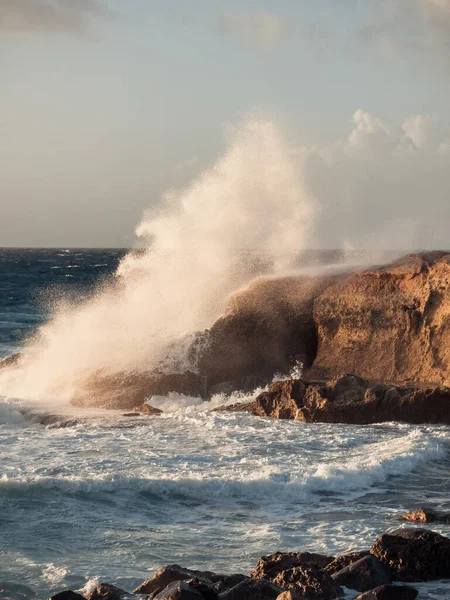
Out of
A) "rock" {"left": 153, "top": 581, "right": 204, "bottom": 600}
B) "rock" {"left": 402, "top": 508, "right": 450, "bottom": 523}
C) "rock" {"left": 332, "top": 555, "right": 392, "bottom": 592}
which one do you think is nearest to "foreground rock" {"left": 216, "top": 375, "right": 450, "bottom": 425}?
"rock" {"left": 402, "top": 508, "right": 450, "bottom": 523}

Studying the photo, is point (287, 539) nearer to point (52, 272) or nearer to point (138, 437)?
point (138, 437)

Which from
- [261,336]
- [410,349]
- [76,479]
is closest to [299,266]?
[261,336]

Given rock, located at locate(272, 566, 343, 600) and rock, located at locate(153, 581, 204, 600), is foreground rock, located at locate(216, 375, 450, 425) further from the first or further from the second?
rock, located at locate(153, 581, 204, 600)

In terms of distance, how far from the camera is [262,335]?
53.4ft

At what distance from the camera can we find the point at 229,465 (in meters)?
10.9

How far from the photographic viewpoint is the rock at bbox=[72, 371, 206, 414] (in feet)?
50.0

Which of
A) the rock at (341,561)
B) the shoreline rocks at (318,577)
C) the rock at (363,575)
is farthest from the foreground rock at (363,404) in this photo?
the rock at (363,575)

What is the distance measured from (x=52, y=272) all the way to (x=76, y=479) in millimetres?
54735

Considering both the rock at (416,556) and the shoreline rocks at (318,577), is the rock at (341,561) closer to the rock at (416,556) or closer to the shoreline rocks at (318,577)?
the shoreline rocks at (318,577)

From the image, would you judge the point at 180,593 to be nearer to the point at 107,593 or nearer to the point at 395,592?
the point at 107,593

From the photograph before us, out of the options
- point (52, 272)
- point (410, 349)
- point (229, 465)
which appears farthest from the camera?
point (52, 272)

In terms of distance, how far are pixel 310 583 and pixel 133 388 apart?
905 cm

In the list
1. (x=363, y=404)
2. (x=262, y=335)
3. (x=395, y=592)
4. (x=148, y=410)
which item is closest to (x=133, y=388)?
(x=148, y=410)

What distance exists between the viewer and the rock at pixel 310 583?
6.64 m
